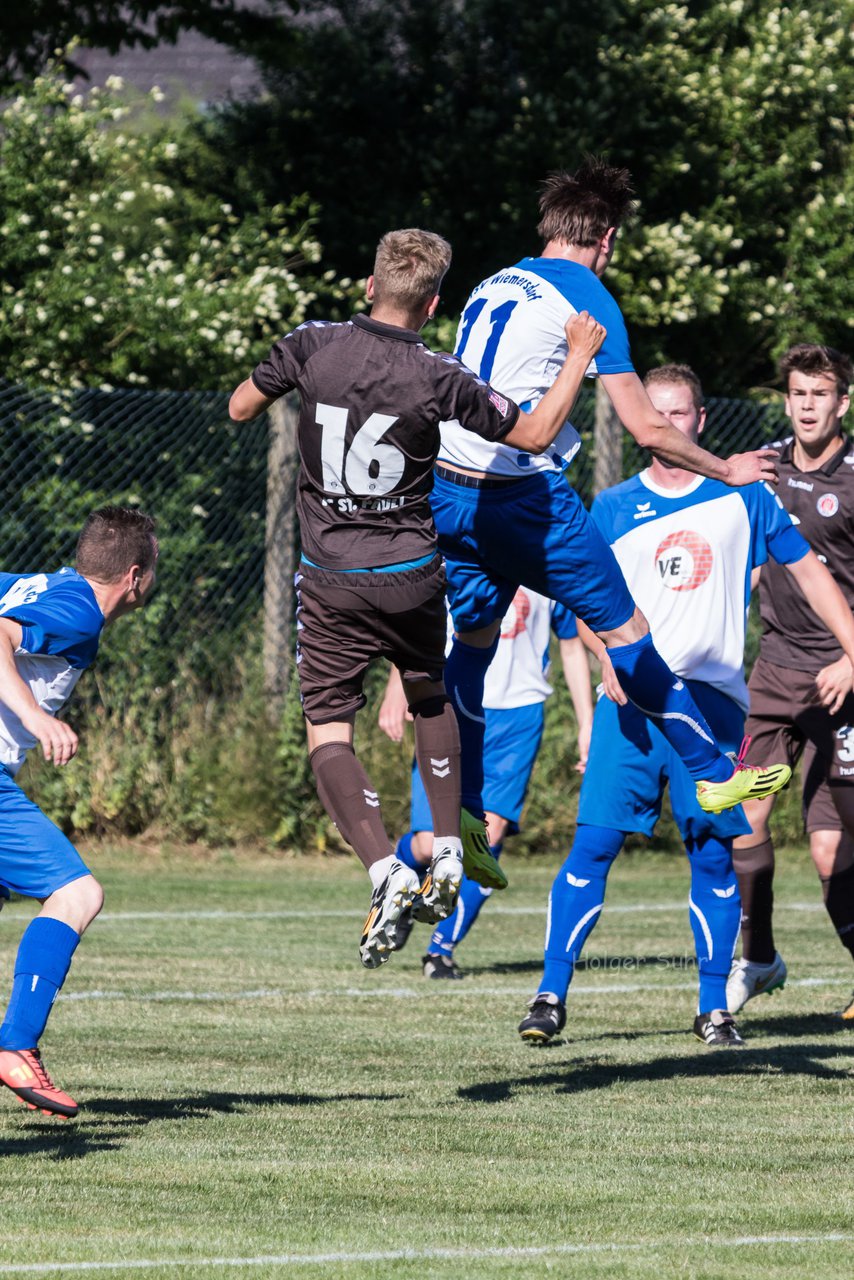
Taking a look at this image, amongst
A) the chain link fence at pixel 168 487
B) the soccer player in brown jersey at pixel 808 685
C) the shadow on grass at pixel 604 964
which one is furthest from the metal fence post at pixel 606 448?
the soccer player in brown jersey at pixel 808 685

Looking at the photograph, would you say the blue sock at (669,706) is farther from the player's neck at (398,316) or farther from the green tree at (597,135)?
the green tree at (597,135)

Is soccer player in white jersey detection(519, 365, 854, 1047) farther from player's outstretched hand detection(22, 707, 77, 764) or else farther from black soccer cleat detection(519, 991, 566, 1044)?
player's outstretched hand detection(22, 707, 77, 764)

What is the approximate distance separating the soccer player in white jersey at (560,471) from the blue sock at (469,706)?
27 centimetres

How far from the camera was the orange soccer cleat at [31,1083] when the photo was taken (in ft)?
16.5

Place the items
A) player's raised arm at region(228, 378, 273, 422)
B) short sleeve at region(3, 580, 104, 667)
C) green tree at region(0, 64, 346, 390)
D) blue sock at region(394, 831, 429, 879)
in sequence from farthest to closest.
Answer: green tree at region(0, 64, 346, 390) → blue sock at region(394, 831, 429, 879) → player's raised arm at region(228, 378, 273, 422) → short sleeve at region(3, 580, 104, 667)

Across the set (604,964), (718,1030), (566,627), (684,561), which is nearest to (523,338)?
(684,561)

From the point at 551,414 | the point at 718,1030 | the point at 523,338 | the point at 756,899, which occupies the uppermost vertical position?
the point at 523,338

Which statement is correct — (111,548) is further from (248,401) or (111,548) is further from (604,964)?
(604,964)

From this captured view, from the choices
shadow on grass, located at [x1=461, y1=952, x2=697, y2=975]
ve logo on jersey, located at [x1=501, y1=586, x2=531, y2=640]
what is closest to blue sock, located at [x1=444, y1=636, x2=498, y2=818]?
shadow on grass, located at [x1=461, y1=952, x2=697, y2=975]

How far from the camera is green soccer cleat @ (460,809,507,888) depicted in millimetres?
6406

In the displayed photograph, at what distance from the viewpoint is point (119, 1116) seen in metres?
5.63

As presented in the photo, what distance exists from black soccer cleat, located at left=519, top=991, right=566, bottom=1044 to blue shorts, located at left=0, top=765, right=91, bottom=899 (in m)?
1.91

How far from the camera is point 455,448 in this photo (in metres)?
6.28

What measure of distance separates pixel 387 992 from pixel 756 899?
1.61 metres
